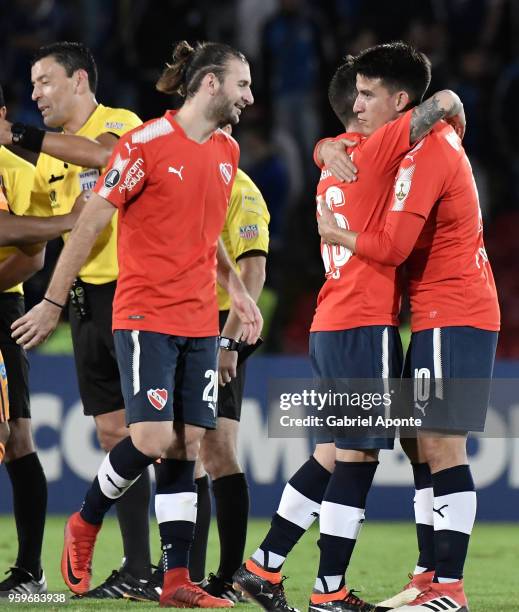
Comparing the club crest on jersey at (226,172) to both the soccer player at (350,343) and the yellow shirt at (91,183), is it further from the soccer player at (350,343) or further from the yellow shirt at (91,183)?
the yellow shirt at (91,183)

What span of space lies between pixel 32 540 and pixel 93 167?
5.67 ft

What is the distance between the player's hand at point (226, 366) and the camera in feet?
18.7

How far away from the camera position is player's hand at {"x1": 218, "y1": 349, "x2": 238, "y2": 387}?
225 inches

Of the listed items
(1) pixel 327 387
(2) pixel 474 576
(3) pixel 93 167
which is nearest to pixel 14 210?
(3) pixel 93 167

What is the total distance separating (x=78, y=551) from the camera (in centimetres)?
→ 532

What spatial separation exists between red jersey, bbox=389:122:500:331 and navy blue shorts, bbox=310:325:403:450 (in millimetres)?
157

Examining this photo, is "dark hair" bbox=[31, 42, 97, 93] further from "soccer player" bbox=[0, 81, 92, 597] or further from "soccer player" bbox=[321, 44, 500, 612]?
"soccer player" bbox=[321, 44, 500, 612]

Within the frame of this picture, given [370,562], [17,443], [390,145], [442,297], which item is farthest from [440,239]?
[370,562]

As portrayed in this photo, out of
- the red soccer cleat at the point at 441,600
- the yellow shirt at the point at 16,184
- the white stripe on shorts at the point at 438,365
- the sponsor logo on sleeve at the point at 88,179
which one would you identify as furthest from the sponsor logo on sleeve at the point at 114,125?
the red soccer cleat at the point at 441,600

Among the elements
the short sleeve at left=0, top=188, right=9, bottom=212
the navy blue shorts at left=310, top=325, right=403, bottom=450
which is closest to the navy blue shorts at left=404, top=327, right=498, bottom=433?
the navy blue shorts at left=310, top=325, right=403, bottom=450

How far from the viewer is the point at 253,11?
12.9 metres

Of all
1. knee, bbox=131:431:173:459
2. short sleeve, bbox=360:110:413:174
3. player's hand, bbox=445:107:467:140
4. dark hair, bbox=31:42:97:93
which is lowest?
knee, bbox=131:431:173:459

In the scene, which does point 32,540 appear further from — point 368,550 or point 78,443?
point 78,443

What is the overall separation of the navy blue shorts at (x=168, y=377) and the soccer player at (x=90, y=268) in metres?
0.76
